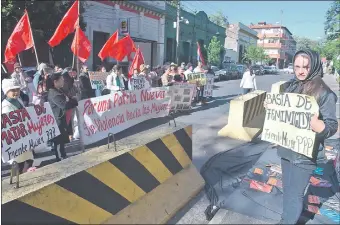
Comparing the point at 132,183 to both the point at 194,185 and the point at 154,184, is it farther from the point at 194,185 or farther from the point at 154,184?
the point at 194,185

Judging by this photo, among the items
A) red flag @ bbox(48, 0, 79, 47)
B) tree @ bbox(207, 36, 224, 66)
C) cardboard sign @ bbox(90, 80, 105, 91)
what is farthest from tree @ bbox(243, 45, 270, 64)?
red flag @ bbox(48, 0, 79, 47)

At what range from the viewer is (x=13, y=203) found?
204 cm

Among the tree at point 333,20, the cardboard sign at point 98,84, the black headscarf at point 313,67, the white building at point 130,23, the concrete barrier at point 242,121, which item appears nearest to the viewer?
the black headscarf at point 313,67

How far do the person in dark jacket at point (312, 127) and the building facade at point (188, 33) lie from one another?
31.0 meters

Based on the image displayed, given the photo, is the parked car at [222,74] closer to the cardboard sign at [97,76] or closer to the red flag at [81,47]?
the cardboard sign at [97,76]

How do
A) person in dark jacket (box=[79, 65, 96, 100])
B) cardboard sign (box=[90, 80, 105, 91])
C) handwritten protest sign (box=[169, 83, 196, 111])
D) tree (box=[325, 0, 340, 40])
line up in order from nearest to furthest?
person in dark jacket (box=[79, 65, 96, 100]) < handwritten protest sign (box=[169, 83, 196, 111]) < cardboard sign (box=[90, 80, 105, 91]) < tree (box=[325, 0, 340, 40])

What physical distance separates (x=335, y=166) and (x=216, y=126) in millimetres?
4282

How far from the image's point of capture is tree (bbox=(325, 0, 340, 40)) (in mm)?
30638

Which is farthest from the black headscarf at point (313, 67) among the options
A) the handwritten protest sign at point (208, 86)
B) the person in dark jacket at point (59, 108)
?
the handwritten protest sign at point (208, 86)

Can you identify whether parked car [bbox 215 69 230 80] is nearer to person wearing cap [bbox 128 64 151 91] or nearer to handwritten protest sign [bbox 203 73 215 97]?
handwritten protest sign [bbox 203 73 215 97]

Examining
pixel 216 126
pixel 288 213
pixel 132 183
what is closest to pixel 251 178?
pixel 288 213

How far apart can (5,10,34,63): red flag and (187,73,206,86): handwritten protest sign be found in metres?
6.87

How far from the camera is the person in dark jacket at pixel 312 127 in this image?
2.96 meters

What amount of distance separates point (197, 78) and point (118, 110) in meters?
6.93
